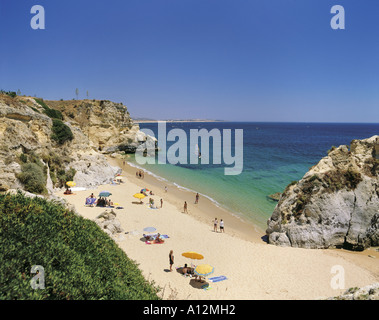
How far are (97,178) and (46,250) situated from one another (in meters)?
23.8

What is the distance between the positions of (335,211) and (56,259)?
57.3 feet

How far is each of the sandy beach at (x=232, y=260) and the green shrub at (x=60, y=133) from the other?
7.49 meters

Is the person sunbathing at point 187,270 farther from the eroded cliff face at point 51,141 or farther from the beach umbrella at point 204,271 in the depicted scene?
the eroded cliff face at point 51,141

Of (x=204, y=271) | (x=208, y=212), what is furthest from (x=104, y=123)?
(x=204, y=271)

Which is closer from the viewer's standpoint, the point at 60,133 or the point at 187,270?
the point at 187,270

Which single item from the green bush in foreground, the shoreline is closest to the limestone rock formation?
the green bush in foreground

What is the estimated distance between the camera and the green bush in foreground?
404cm

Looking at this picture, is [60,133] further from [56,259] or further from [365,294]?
[365,294]

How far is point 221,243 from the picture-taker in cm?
1584

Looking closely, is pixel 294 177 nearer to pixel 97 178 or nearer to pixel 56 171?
pixel 97 178

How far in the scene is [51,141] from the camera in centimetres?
2428

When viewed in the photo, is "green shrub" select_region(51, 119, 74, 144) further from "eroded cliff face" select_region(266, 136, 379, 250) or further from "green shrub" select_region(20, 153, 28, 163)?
"eroded cliff face" select_region(266, 136, 379, 250)
